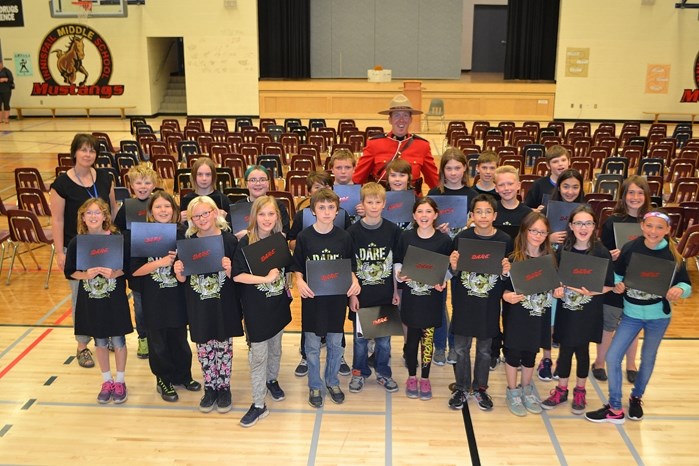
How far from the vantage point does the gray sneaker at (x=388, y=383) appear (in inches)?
225

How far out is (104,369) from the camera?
219 inches

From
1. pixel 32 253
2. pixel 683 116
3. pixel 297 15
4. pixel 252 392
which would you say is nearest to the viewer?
pixel 252 392

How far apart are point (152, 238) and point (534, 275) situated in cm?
297

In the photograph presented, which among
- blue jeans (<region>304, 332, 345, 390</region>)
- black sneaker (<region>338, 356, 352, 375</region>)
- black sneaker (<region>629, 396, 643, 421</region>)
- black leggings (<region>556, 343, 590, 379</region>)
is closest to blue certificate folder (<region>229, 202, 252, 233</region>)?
blue jeans (<region>304, 332, 345, 390</region>)

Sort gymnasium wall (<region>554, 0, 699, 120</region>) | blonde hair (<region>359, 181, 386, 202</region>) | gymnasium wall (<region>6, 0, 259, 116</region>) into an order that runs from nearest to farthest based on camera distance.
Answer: blonde hair (<region>359, 181, 386, 202</region>), gymnasium wall (<region>554, 0, 699, 120</region>), gymnasium wall (<region>6, 0, 259, 116</region>)

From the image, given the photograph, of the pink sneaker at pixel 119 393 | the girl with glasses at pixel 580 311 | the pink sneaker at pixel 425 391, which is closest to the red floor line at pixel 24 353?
the pink sneaker at pixel 119 393

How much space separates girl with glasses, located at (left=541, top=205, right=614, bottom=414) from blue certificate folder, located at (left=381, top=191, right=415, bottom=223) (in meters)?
1.35

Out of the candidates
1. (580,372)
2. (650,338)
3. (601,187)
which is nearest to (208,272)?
(580,372)

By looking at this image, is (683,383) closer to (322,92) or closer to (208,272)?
(208,272)

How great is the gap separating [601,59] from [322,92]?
33.1 ft

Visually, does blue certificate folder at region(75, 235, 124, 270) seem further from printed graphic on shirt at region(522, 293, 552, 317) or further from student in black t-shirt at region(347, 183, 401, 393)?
printed graphic on shirt at region(522, 293, 552, 317)

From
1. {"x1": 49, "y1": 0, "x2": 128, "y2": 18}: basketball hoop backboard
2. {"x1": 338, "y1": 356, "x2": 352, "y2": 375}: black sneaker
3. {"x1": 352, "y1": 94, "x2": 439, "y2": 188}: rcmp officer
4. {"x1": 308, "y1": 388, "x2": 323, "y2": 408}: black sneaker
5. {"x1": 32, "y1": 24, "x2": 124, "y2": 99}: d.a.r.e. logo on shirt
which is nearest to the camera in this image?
{"x1": 308, "y1": 388, "x2": 323, "y2": 408}: black sneaker

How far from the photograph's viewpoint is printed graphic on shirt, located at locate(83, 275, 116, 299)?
17.3 feet

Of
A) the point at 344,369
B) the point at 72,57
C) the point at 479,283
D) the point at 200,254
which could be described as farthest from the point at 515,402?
the point at 72,57
